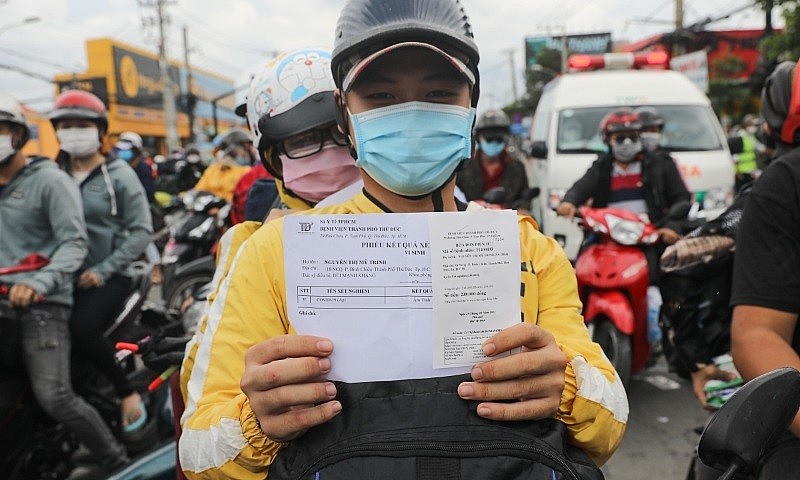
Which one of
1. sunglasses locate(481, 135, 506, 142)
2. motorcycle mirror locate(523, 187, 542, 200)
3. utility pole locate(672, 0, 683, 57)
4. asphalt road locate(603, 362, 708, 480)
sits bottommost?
asphalt road locate(603, 362, 708, 480)

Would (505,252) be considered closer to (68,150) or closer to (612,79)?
(68,150)

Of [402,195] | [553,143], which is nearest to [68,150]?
[402,195]

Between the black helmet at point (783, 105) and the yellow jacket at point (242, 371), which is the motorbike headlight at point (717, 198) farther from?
the yellow jacket at point (242, 371)

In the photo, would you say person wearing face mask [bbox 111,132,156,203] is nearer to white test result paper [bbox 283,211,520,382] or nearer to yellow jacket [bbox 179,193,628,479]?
yellow jacket [bbox 179,193,628,479]

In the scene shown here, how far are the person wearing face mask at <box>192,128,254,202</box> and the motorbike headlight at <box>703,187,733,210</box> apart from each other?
4520 millimetres

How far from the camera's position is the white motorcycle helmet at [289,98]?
195 centimetres

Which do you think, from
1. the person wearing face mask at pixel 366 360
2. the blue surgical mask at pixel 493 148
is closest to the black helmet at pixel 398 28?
the person wearing face mask at pixel 366 360

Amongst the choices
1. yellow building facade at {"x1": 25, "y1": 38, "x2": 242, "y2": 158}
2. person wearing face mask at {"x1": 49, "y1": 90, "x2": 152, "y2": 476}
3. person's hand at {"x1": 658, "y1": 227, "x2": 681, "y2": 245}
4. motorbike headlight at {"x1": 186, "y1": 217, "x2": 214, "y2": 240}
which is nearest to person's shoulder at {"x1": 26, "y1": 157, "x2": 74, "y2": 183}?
person wearing face mask at {"x1": 49, "y1": 90, "x2": 152, "y2": 476}

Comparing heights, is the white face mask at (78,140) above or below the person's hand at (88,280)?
above

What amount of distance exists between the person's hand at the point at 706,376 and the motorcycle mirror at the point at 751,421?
1.23 metres

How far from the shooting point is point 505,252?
1.10 metres

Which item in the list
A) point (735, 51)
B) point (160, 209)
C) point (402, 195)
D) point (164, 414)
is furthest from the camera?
point (735, 51)

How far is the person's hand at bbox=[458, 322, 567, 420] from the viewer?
1.05m

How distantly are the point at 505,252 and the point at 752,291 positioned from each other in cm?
91
